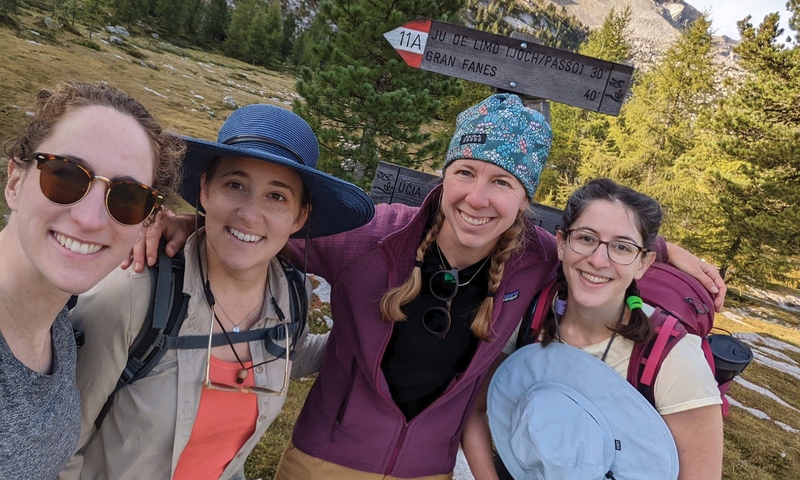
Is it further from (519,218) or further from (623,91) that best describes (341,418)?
(623,91)

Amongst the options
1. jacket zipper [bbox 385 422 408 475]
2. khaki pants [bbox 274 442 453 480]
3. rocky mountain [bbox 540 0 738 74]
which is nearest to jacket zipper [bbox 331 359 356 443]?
khaki pants [bbox 274 442 453 480]

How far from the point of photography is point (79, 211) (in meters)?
1.15

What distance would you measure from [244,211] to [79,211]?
0.54 m

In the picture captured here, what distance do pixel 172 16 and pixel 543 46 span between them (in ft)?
186

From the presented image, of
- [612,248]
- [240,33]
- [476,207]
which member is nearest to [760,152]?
[612,248]

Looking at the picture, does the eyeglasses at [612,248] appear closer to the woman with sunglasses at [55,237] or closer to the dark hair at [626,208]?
the dark hair at [626,208]

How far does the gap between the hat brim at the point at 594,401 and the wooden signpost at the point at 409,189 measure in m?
1.28

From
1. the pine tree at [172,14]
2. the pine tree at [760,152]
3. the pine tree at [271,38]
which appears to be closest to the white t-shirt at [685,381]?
the pine tree at [760,152]

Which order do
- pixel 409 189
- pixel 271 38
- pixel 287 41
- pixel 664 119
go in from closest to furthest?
pixel 409 189 → pixel 664 119 → pixel 271 38 → pixel 287 41

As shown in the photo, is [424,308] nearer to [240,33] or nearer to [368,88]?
[368,88]

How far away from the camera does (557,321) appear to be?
7.00ft

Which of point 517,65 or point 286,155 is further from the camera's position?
point 517,65

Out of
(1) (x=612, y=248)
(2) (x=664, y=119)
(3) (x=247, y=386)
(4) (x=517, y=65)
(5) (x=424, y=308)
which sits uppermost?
(2) (x=664, y=119)

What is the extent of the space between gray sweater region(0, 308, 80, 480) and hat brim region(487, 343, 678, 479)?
176cm
